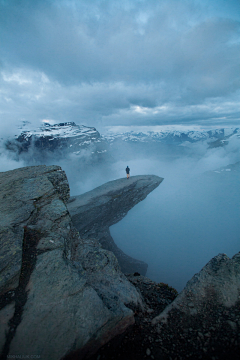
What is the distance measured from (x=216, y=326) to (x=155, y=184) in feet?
112

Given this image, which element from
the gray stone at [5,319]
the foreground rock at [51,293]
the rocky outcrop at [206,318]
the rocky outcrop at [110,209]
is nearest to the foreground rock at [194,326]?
the rocky outcrop at [206,318]

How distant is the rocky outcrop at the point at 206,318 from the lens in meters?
4.21

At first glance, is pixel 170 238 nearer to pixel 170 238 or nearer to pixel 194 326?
pixel 170 238

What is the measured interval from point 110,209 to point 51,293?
25.3 metres

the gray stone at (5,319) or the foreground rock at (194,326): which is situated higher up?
the gray stone at (5,319)

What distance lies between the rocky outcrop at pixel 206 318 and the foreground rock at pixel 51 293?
5.05ft

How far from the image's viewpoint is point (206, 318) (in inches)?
199

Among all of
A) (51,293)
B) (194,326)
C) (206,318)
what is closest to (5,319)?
(51,293)

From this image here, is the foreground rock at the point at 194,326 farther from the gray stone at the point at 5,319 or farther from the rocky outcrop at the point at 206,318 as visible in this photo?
the gray stone at the point at 5,319

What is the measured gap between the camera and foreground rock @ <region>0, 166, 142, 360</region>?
3904 millimetres

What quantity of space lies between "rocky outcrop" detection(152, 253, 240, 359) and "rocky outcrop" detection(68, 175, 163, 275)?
15.6 m

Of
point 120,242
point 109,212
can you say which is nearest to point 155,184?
point 109,212

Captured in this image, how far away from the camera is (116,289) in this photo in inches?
264

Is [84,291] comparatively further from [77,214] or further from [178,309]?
[77,214]
